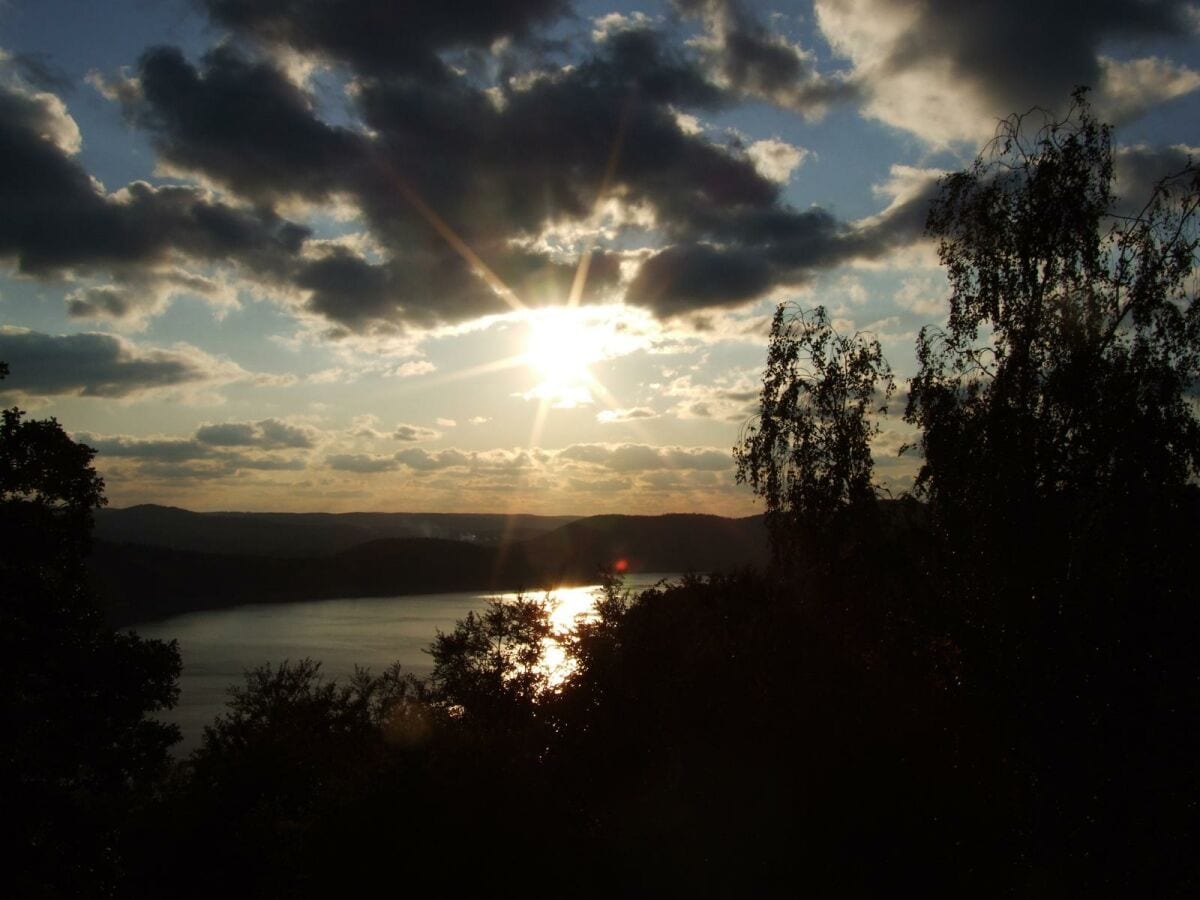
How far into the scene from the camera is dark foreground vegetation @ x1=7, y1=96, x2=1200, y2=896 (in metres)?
9.23

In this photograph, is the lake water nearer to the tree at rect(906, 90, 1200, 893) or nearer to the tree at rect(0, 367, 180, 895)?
the tree at rect(0, 367, 180, 895)

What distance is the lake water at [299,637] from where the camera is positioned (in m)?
65.9

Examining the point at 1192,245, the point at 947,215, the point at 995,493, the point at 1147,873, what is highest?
the point at 947,215

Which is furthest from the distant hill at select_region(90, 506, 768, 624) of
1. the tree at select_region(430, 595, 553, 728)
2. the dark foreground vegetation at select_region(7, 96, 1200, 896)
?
the dark foreground vegetation at select_region(7, 96, 1200, 896)

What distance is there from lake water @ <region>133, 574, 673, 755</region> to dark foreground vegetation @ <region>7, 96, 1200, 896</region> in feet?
→ 51.2

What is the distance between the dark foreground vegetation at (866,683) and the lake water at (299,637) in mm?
15595

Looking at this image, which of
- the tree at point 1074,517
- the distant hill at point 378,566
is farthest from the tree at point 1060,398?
the distant hill at point 378,566

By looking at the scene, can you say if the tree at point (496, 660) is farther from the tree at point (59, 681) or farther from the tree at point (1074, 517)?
the tree at point (1074, 517)

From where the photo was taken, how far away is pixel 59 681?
1584 cm

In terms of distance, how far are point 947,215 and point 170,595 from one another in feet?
482

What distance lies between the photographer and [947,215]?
13766 mm

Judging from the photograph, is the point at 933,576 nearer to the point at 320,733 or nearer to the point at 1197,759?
the point at 1197,759

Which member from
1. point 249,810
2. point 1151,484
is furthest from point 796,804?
point 249,810

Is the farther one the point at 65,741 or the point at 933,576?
the point at 65,741
